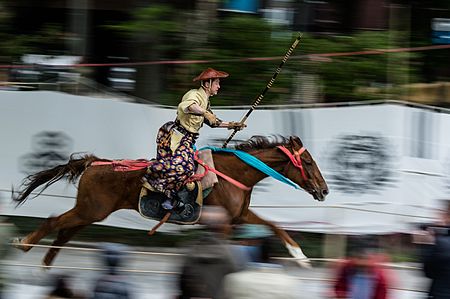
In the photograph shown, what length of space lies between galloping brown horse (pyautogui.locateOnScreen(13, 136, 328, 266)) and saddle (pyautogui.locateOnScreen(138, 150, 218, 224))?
4.9 inches

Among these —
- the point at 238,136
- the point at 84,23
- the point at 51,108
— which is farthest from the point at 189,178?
the point at 84,23

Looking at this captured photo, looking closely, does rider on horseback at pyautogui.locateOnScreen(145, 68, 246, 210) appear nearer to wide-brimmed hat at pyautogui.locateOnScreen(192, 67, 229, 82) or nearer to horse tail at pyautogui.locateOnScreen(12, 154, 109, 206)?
wide-brimmed hat at pyautogui.locateOnScreen(192, 67, 229, 82)

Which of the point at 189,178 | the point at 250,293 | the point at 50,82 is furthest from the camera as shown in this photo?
the point at 50,82

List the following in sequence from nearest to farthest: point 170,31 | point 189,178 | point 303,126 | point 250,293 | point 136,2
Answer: point 250,293 → point 189,178 → point 303,126 → point 170,31 → point 136,2

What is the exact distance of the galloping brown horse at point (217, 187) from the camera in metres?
13.5

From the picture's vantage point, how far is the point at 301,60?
15.9m

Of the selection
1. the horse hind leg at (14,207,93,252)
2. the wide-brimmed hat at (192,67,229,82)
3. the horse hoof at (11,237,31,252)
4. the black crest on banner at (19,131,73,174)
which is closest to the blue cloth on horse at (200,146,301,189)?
the wide-brimmed hat at (192,67,229,82)

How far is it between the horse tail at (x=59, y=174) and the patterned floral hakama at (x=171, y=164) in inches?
36.0

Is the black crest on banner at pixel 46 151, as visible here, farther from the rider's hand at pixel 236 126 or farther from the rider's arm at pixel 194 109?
the rider's hand at pixel 236 126

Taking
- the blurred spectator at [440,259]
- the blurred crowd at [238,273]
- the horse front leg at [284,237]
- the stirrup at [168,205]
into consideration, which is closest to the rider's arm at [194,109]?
the stirrup at [168,205]

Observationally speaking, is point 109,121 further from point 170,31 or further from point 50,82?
point 170,31

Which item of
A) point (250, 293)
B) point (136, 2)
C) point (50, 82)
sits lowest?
point (250, 293)

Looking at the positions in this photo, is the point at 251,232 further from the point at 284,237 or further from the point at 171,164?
→ the point at 171,164

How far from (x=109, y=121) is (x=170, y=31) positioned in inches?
100
